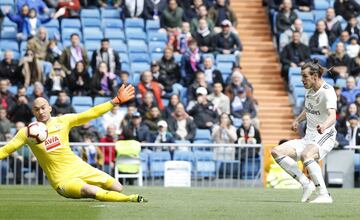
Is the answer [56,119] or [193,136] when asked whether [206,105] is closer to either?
[193,136]

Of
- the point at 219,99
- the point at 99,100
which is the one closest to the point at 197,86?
the point at 219,99

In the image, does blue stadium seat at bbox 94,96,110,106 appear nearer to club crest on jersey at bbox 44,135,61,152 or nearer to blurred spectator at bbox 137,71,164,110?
blurred spectator at bbox 137,71,164,110

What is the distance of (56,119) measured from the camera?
57.1 ft

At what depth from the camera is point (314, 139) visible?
17906mm

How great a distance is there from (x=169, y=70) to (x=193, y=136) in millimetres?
2571

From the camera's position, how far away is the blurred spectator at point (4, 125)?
2623 cm

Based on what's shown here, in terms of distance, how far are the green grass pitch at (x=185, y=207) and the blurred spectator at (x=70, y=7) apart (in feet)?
37.1

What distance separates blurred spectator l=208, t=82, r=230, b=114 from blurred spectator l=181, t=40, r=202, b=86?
1.07 m

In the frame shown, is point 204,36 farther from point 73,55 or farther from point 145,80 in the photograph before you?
point 73,55

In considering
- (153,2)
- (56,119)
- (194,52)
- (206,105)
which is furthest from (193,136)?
(56,119)

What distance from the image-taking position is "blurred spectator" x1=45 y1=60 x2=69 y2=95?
28281 mm

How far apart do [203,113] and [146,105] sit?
130cm

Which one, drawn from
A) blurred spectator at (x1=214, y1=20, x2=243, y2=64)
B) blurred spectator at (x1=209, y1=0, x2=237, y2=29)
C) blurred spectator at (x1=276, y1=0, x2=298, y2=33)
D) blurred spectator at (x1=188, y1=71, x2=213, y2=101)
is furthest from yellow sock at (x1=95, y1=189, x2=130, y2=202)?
blurred spectator at (x1=276, y1=0, x2=298, y2=33)

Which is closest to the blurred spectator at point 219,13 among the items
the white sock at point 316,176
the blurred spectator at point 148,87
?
the blurred spectator at point 148,87
